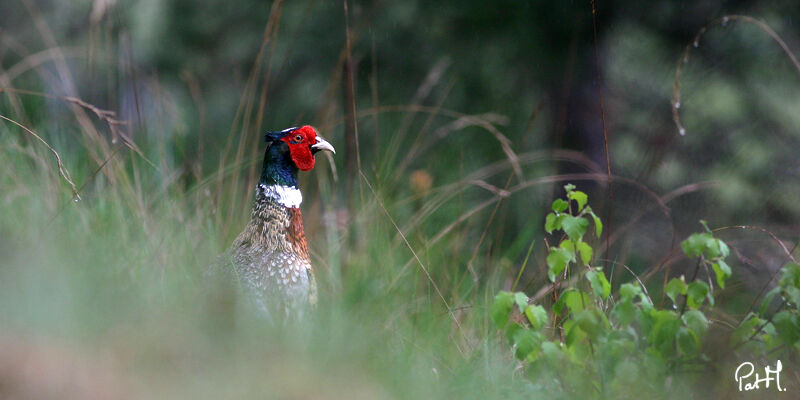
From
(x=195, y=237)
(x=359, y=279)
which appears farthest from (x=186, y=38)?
(x=359, y=279)

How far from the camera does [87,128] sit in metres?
3.96

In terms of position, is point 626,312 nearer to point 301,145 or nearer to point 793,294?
point 793,294

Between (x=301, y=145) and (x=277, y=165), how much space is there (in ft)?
0.39

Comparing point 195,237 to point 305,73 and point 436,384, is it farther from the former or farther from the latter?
point 305,73

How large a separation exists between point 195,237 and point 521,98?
3007mm

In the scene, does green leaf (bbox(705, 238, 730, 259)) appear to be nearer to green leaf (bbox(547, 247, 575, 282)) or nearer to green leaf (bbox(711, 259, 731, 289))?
green leaf (bbox(711, 259, 731, 289))

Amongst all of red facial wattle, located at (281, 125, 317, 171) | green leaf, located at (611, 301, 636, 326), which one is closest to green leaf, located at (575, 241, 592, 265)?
green leaf, located at (611, 301, 636, 326)

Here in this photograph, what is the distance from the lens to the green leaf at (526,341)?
253cm

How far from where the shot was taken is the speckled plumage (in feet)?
9.68

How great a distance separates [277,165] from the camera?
3.20 meters

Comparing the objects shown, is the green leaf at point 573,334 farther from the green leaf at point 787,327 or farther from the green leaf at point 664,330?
the green leaf at point 787,327

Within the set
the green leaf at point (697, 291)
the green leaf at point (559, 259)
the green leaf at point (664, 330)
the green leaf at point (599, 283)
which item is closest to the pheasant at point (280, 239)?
the green leaf at point (559, 259)

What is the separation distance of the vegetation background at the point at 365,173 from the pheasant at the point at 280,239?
177 millimetres

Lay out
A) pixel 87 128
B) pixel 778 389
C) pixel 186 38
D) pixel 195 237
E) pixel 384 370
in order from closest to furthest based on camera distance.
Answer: pixel 384 370 < pixel 778 389 < pixel 195 237 < pixel 87 128 < pixel 186 38
